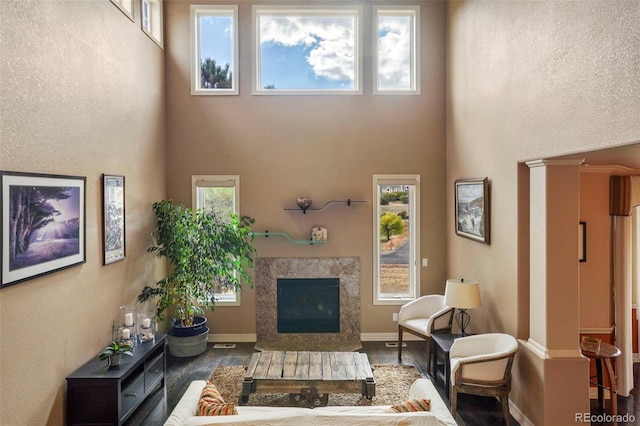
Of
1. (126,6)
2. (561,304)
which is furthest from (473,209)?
(126,6)

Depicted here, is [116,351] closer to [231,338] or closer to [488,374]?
[231,338]

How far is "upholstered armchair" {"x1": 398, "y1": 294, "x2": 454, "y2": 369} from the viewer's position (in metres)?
4.86

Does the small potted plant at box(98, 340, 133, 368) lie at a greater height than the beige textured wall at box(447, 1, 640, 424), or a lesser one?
lesser

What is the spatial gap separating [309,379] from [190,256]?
225 centimetres

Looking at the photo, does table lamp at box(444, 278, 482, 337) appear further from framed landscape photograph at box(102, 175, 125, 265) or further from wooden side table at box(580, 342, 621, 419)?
framed landscape photograph at box(102, 175, 125, 265)

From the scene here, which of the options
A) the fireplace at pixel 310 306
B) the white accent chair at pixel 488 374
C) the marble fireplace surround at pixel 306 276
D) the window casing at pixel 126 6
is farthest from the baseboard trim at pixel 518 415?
the window casing at pixel 126 6

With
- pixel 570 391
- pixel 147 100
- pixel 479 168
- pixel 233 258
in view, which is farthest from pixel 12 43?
pixel 570 391

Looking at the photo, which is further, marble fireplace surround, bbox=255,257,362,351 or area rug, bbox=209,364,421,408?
marble fireplace surround, bbox=255,257,362,351

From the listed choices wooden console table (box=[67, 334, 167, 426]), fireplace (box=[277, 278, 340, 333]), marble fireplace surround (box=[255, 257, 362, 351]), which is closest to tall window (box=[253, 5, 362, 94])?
marble fireplace surround (box=[255, 257, 362, 351])

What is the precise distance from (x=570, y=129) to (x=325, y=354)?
3.24 meters

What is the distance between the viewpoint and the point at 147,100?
5.28 meters

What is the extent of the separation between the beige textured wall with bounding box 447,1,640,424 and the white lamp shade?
18 centimetres

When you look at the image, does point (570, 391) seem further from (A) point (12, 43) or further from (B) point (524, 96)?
(A) point (12, 43)

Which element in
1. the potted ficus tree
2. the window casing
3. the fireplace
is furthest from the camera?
the fireplace
